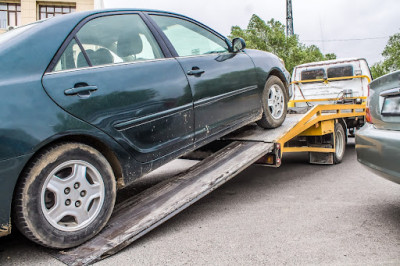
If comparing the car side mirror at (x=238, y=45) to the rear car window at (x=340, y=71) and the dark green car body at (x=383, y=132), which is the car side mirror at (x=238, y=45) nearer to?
the dark green car body at (x=383, y=132)

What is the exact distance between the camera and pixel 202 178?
3.44 metres

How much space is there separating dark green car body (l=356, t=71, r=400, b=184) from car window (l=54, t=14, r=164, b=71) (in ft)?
6.15

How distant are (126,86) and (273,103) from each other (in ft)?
8.02

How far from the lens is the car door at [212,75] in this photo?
3.40 meters

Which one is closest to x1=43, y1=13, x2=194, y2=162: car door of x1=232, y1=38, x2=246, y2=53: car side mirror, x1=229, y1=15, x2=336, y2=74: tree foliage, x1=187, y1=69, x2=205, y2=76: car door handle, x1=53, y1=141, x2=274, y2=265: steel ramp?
x1=187, y1=69, x2=205, y2=76: car door handle

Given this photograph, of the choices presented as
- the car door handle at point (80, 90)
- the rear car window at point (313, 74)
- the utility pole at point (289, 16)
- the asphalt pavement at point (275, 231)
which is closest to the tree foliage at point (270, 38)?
the utility pole at point (289, 16)

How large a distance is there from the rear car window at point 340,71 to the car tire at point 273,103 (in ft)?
14.7

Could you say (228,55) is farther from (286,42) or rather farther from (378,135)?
(286,42)

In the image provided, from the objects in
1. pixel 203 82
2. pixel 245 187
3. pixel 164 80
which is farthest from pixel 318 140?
pixel 164 80

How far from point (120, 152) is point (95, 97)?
1.50 ft

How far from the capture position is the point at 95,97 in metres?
2.57

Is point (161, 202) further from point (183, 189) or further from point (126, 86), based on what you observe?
point (126, 86)

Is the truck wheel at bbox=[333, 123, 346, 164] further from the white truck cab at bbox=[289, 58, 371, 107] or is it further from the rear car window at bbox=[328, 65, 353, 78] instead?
the rear car window at bbox=[328, 65, 353, 78]

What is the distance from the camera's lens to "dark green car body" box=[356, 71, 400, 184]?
2682 mm
